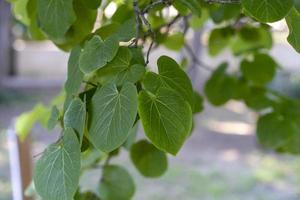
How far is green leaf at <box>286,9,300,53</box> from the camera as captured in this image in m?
0.32

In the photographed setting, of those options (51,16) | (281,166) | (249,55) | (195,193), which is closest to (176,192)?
(195,193)

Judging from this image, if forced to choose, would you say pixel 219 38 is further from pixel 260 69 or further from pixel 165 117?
pixel 165 117

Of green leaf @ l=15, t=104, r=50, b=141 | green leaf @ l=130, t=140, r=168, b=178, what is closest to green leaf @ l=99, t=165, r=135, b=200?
green leaf @ l=130, t=140, r=168, b=178

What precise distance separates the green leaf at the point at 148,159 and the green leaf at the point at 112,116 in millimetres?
219

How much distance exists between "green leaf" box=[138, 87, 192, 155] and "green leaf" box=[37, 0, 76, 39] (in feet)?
0.41

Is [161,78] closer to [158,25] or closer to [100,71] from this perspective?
[100,71]

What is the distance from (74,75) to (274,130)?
328 millimetres

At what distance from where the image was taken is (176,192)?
7.47ft

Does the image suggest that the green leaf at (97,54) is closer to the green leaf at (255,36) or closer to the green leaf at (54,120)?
the green leaf at (54,120)

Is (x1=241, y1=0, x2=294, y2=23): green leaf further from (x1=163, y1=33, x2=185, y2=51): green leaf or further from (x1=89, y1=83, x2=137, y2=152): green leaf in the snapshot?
(x1=163, y1=33, x2=185, y2=51): green leaf

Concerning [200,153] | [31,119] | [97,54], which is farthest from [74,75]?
[200,153]

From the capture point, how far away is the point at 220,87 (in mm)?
675

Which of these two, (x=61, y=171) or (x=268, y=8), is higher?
(x=268, y=8)

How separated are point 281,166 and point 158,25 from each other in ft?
7.36
